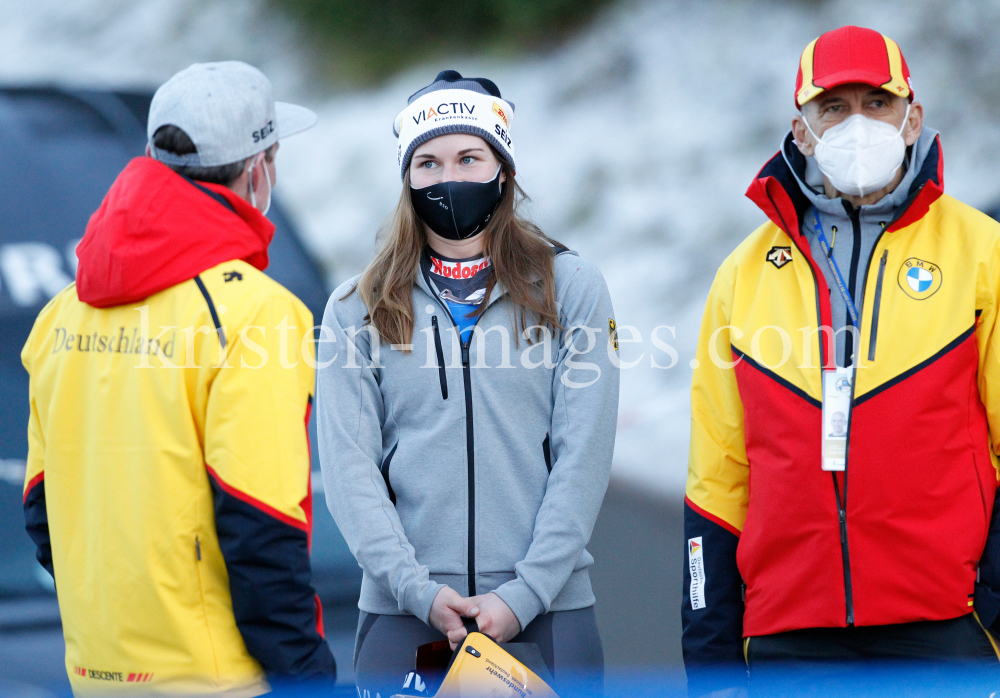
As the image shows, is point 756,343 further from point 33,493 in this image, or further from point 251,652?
point 33,493

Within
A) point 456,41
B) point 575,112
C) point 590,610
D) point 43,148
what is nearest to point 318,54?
point 456,41

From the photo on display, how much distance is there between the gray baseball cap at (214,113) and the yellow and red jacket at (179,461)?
106 mm

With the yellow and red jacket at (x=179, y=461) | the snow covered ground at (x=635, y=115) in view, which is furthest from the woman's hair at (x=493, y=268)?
the snow covered ground at (x=635, y=115)

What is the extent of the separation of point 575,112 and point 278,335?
760cm

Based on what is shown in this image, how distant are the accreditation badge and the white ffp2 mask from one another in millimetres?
411

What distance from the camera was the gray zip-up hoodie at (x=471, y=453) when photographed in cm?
208

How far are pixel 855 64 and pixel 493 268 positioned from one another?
90cm

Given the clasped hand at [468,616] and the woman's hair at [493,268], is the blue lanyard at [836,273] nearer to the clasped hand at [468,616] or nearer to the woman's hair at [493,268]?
the woman's hair at [493,268]

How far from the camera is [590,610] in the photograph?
216 centimetres

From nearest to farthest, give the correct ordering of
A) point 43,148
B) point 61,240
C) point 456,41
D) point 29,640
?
point 29,640 < point 61,240 < point 43,148 < point 456,41

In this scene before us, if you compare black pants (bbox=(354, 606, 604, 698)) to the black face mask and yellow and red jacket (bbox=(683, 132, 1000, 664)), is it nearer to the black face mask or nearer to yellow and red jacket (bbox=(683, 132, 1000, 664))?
yellow and red jacket (bbox=(683, 132, 1000, 664))

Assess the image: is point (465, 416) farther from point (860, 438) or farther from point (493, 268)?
point (860, 438)

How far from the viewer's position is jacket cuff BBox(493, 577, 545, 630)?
2.01 meters

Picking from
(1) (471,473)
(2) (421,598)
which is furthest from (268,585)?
(1) (471,473)
